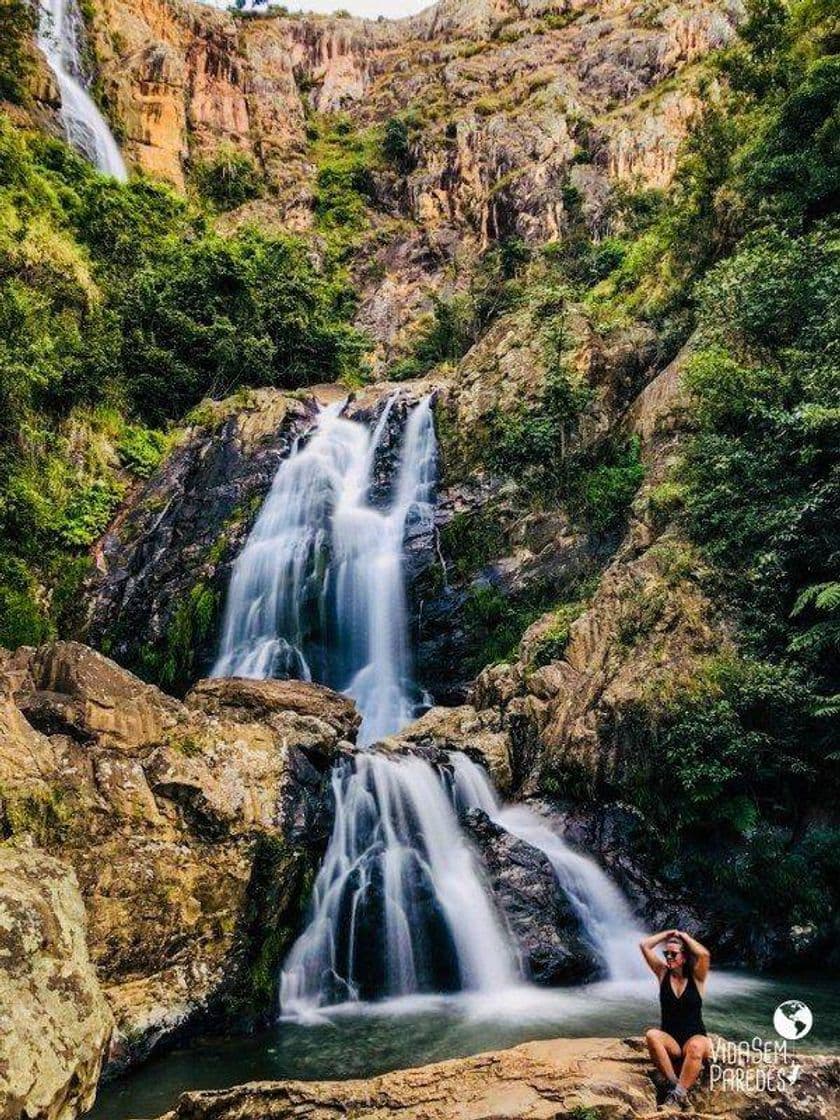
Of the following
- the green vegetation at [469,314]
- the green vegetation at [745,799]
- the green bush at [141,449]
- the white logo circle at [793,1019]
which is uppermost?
the green vegetation at [469,314]

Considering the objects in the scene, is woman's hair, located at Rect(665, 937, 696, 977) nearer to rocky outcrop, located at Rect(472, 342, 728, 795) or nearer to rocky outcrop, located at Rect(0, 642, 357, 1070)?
rocky outcrop, located at Rect(0, 642, 357, 1070)

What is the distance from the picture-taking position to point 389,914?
951cm

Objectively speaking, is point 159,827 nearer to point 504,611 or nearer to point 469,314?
point 504,611

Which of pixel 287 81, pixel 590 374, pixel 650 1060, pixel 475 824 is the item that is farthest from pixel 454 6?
pixel 650 1060

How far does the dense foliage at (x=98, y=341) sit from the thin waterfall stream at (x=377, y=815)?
5.58 metres

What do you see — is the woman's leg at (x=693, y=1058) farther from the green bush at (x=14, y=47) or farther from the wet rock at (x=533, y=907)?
the green bush at (x=14, y=47)

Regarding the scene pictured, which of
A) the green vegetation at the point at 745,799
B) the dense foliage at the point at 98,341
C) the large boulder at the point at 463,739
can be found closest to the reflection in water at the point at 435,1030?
the green vegetation at the point at 745,799

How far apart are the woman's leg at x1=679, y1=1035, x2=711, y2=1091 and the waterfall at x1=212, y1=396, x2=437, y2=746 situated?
475 inches

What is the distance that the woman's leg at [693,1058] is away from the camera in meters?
4.21

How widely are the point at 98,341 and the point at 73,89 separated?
25858 mm

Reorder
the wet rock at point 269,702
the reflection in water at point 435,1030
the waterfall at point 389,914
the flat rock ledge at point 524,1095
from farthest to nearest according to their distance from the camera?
the wet rock at point 269,702 → the waterfall at point 389,914 → the reflection in water at point 435,1030 → the flat rock ledge at point 524,1095

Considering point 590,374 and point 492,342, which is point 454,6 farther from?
point 590,374

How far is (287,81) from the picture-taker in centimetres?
5334

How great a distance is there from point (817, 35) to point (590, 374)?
390 inches
